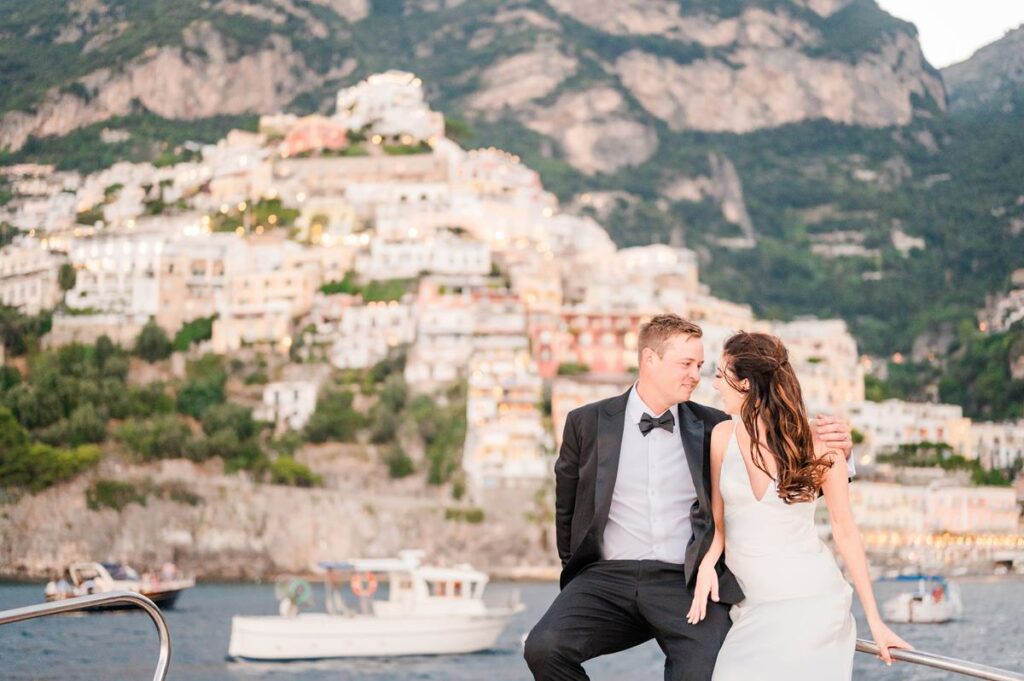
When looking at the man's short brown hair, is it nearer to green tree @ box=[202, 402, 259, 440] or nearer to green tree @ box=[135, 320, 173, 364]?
green tree @ box=[202, 402, 259, 440]

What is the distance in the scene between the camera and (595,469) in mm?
8969

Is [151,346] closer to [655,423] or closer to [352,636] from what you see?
[352,636]

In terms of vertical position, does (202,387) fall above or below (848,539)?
below

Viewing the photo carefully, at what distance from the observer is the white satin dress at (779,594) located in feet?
26.2

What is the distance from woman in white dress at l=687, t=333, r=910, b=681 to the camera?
316 inches

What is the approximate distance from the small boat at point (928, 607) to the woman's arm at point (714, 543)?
197 feet

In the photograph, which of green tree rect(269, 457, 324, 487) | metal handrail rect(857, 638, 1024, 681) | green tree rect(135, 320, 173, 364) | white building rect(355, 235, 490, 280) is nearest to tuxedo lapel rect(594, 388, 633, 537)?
metal handrail rect(857, 638, 1024, 681)

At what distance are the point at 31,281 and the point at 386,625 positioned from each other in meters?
73.6

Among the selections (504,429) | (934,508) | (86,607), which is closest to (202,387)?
(504,429)

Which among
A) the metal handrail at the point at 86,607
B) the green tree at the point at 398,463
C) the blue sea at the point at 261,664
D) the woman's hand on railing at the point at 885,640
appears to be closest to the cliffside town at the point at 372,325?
the green tree at the point at 398,463

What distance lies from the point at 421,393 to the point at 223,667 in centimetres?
4937

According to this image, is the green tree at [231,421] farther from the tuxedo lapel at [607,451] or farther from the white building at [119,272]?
the tuxedo lapel at [607,451]

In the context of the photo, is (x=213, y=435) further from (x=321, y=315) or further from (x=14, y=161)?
(x=14, y=161)

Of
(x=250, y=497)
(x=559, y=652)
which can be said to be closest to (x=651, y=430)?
(x=559, y=652)
